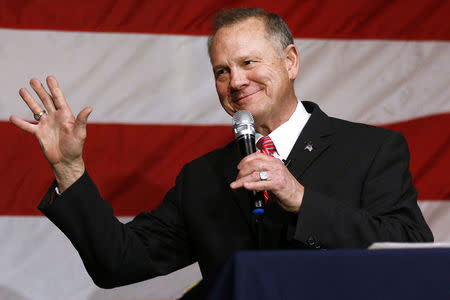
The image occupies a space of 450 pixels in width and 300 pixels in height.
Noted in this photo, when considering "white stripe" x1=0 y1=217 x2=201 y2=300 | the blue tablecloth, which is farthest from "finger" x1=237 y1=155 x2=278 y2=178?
"white stripe" x1=0 y1=217 x2=201 y2=300

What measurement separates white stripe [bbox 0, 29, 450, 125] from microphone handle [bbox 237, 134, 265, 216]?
1064 mm

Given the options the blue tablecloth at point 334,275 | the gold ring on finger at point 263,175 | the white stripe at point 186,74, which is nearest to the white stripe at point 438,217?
the white stripe at point 186,74

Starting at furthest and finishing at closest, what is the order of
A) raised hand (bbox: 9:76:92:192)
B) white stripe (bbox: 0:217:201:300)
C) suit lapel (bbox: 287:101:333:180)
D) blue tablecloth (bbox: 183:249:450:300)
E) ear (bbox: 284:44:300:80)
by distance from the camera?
white stripe (bbox: 0:217:201:300) → ear (bbox: 284:44:300:80) → suit lapel (bbox: 287:101:333:180) → raised hand (bbox: 9:76:92:192) → blue tablecloth (bbox: 183:249:450:300)

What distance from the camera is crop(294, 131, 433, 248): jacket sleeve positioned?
4.66ft

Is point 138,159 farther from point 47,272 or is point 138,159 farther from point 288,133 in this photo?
point 288,133

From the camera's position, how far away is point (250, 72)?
6.12 ft

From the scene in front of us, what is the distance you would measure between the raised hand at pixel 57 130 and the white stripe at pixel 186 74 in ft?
3.05

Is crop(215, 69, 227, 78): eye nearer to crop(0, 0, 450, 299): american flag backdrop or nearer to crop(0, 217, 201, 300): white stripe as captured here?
crop(0, 0, 450, 299): american flag backdrop

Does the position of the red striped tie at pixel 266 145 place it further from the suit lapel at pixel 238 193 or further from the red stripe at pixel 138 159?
the red stripe at pixel 138 159

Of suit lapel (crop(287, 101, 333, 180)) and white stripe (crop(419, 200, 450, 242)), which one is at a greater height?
suit lapel (crop(287, 101, 333, 180))

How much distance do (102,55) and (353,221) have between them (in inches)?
53.2

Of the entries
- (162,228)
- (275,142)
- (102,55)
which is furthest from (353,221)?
(102,55)

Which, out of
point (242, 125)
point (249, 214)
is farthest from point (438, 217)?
point (242, 125)

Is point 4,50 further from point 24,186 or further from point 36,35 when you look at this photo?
point 24,186
